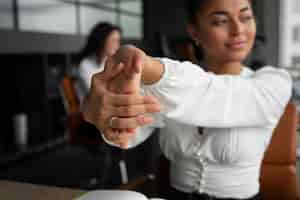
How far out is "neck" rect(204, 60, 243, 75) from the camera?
78 cm

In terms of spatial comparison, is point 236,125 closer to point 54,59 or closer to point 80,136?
point 80,136

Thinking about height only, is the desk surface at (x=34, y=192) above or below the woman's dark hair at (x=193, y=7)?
below

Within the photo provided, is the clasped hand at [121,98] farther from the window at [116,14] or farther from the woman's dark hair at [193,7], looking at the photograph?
the window at [116,14]

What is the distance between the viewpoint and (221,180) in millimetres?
731

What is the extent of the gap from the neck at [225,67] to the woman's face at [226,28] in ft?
0.05

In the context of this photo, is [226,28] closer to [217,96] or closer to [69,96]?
[217,96]

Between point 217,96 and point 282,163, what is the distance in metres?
0.40

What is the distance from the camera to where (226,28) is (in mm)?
727

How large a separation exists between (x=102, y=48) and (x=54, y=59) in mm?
1232

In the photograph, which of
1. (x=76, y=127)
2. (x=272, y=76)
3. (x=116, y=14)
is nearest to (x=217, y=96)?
(x=272, y=76)

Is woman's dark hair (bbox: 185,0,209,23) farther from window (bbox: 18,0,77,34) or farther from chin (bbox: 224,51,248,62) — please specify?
window (bbox: 18,0,77,34)

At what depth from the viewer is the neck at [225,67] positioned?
0.78 metres

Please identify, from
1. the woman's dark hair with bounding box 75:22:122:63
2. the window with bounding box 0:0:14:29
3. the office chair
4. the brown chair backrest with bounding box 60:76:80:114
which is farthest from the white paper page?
the window with bounding box 0:0:14:29

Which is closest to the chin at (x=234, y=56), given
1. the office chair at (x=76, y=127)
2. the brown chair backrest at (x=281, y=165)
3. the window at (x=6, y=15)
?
the brown chair backrest at (x=281, y=165)
